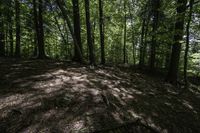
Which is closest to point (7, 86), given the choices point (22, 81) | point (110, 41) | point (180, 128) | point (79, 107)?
point (22, 81)

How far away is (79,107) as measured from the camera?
5.37m

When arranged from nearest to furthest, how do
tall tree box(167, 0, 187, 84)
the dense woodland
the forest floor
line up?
the forest floor → the dense woodland → tall tree box(167, 0, 187, 84)

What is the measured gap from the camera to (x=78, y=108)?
209 inches

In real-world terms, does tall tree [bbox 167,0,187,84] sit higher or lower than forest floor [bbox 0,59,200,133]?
higher

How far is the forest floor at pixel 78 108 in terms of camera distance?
4523 millimetres

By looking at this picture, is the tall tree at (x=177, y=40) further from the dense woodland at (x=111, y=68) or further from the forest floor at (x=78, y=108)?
the forest floor at (x=78, y=108)

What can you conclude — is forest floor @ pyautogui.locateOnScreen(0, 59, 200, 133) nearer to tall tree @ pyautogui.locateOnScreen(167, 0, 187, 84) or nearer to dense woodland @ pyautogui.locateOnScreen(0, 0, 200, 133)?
dense woodland @ pyautogui.locateOnScreen(0, 0, 200, 133)

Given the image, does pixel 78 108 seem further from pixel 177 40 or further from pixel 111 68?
pixel 111 68

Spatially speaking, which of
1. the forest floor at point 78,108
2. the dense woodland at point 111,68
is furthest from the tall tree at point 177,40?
the forest floor at point 78,108

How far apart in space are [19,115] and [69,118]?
1.16 m

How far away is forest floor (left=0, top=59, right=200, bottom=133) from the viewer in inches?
178

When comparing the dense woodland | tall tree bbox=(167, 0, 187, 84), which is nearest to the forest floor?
the dense woodland

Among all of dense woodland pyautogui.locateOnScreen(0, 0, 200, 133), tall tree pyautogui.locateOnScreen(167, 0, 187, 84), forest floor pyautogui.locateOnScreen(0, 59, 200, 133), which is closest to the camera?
forest floor pyautogui.locateOnScreen(0, 59, 200, 133)

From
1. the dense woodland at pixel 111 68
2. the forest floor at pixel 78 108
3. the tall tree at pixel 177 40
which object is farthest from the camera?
the tall tree at pixel 177 40
